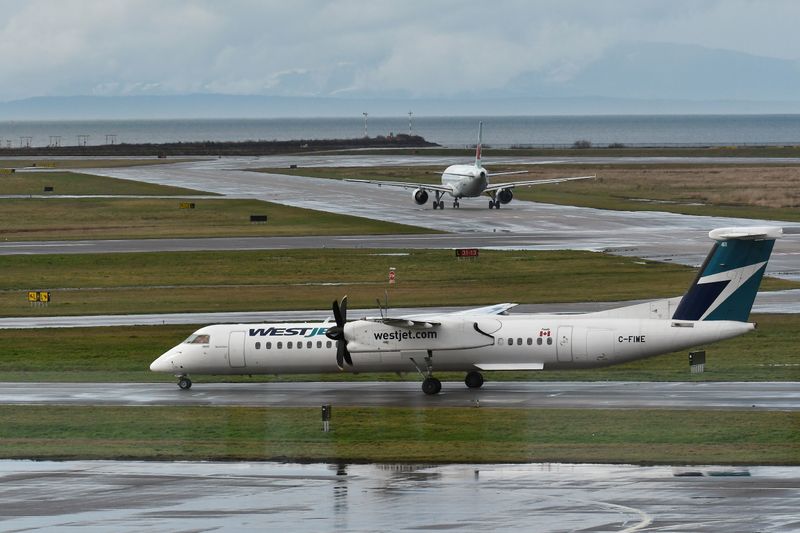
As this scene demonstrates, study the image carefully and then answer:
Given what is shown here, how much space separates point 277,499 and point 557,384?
18.0 metres

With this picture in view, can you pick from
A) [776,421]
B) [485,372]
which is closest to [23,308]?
[485,372]

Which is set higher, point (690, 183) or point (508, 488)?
point (690, 183)

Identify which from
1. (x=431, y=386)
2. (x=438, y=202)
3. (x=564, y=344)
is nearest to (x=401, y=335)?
(x=431, y=386)

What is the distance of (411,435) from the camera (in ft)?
116

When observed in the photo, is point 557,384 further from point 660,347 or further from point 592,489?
point 592,489

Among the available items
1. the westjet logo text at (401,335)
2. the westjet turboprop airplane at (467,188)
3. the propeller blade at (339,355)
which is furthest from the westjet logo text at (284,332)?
the westjet turboprop airplane at (467,188)

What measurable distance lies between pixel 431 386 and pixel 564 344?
4.86 metres

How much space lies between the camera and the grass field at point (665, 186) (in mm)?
109562

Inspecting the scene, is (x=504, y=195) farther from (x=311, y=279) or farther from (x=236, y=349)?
(x=236, y=349)

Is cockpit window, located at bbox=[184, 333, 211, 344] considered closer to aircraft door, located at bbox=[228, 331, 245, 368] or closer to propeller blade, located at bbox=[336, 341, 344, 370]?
aircraft door, located at bbox=[228, 331, 245, 368]

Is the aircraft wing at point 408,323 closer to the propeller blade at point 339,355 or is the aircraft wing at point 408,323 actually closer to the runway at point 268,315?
the propeller blade at point 339,355

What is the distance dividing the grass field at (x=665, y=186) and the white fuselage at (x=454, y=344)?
60.9 meters

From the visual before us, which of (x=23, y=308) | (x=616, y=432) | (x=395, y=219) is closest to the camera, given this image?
(x=616, y=432)

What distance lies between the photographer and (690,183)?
136125mm
